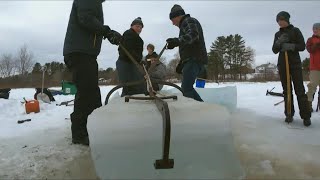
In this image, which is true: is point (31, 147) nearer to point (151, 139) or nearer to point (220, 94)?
point (151, 139)

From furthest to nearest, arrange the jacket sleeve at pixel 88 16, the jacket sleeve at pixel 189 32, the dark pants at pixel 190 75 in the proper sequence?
the dark pants at pixel 190 75
the jacket sleeve at pixel 189 32
the jacket sleeve at pixel 88 16

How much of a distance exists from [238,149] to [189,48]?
1737 mm

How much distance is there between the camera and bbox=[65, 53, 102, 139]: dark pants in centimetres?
429

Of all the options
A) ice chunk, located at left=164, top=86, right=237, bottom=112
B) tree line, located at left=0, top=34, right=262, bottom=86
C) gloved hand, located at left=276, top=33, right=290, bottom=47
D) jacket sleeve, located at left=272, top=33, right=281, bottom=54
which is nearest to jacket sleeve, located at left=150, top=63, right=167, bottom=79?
ice chunk, located at left=164, top=86, right=237, bottom=112

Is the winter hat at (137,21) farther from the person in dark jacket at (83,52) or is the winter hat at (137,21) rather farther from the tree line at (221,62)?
the tree line at (221,62)

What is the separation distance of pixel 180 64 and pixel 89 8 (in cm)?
174

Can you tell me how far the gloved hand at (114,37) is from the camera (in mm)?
4344

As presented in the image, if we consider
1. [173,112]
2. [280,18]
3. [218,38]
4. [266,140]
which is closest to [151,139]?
[173,112]

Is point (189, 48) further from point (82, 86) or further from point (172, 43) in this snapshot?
point (82, 86)

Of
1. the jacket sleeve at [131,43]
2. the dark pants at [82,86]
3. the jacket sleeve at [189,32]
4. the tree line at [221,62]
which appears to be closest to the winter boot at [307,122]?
the jacket sleeve at [189,32]

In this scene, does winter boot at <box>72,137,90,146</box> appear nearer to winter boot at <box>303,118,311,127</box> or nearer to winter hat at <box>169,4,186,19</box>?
winter hat at <box>169,4,186,19</box>

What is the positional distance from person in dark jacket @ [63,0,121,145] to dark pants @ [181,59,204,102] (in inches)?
47.3

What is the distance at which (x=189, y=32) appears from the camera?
5.00 metres

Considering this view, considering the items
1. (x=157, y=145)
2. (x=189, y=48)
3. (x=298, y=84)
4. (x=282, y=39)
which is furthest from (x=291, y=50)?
(x=157, y=145)
